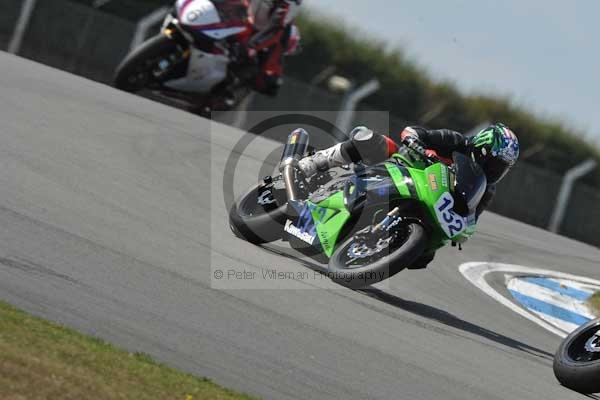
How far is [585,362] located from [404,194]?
5.66 feet

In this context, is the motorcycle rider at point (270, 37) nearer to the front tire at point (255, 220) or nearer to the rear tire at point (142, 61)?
the rear tire at point (142, 61)

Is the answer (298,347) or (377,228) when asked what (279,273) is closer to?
(377,228)

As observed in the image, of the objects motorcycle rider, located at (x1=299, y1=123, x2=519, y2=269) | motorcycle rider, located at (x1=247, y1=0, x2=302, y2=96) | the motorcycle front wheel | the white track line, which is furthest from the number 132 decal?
motorcycle rider, located at (x1=247, y1=0, x2=302, y2=96)

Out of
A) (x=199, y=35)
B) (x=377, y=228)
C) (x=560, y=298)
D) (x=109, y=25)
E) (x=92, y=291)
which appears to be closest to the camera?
(x=92, y=291)

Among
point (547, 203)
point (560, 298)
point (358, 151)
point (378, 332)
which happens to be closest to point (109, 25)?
point (547, 203)

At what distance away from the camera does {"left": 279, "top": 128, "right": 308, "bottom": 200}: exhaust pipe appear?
898 cm

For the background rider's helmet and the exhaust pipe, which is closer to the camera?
the background rider's helmet

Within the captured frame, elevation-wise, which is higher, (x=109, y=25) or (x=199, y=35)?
(x=199, y=35)

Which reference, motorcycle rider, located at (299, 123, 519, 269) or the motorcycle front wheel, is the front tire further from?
the motorcycle front wheel

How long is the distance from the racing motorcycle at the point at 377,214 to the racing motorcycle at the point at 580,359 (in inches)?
45.7

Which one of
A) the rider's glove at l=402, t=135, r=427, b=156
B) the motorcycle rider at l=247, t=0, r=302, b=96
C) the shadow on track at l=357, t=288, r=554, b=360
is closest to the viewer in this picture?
the rider's glove at l=402, t=135, r=427, b=156

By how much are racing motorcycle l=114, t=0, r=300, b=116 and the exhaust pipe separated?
16.2ft

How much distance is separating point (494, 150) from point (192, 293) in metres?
2.73

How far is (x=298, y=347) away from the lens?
6688mm
